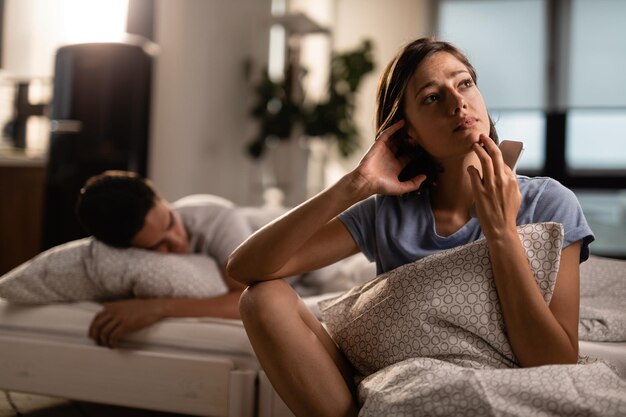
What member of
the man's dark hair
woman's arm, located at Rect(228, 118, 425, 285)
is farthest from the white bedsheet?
woman's arm, located at Rect(228, 118, 425, 285)

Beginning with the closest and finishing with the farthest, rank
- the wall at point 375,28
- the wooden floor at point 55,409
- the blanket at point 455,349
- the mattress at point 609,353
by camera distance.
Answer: the blanket at point 455,349 → the mattress at point 609,353 → the wooden floor at point 55,409 → the wall at point 375,28

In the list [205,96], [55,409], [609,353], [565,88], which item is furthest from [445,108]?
[565,88]

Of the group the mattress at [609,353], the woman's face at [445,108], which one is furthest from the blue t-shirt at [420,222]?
the mattress at [609,353]

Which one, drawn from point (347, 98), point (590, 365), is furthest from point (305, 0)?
point (590, 365)

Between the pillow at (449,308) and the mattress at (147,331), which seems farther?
the mattress at (147,331)

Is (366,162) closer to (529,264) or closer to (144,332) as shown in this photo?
(529,264)

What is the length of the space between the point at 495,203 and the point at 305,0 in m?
4.71

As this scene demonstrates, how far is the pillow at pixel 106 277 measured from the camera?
6.08 feet

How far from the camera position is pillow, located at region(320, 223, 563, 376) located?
116 cm

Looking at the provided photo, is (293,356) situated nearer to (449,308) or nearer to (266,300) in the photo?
(266,300)

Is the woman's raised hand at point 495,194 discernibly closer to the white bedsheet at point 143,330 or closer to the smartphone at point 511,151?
the smartphone at point 511,151

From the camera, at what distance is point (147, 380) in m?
1.70

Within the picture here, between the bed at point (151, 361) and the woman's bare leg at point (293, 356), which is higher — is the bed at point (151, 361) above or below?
below

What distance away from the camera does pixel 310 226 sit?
4.17 ft
